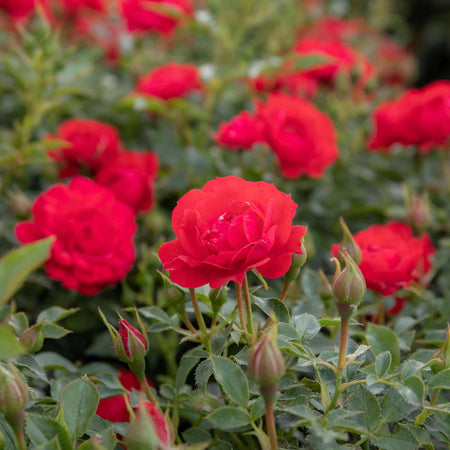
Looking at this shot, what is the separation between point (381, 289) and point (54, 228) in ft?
1.60

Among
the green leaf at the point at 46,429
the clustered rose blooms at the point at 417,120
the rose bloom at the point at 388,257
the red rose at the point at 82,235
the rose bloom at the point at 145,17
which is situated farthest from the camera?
the rose bloom at the point at 145,17

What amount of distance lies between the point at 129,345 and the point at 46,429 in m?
0.12

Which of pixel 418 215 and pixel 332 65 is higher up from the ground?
pixel 332 65

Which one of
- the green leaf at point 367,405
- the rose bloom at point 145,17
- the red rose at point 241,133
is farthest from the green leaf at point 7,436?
the rose bloom at point 145,17

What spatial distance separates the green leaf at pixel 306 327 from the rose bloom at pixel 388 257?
16 centimetres

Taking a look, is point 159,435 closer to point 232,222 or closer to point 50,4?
point 232,222

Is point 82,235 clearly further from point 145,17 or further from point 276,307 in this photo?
point 145,17

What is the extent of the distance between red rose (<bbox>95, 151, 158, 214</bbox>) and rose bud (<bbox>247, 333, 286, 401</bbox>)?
564mm

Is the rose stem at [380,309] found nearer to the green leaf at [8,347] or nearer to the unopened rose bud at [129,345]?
the unopened rose bud at [129,345]

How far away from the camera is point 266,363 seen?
1.51 feet

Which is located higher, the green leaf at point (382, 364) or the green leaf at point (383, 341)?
the green leaf at point (382, 364)

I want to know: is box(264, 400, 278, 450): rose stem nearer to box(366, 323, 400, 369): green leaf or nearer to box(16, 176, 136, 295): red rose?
box(366, 323, 400, 369): green leaf

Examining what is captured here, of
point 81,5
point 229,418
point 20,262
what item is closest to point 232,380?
point 229,418

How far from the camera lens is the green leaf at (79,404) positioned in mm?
529
